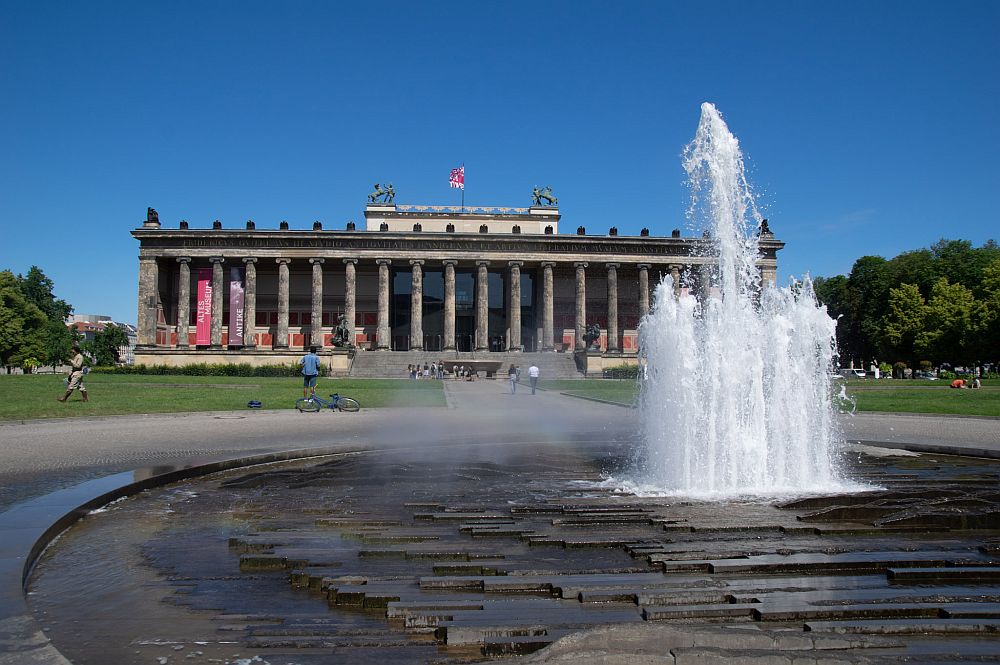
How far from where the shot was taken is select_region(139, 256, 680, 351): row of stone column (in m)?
75.0

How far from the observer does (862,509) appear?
8258mm

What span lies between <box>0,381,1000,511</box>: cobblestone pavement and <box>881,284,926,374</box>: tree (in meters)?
55.2

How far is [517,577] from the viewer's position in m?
5.78

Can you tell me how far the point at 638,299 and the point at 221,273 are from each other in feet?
143

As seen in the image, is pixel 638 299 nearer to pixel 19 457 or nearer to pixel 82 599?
pixel 19 457

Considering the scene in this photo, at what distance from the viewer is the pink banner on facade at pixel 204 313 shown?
72.9 metres

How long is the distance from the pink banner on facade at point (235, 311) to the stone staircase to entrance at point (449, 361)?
13.6 m

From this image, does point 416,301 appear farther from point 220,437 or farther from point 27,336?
point 220,437

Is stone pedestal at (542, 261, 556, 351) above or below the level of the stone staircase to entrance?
above

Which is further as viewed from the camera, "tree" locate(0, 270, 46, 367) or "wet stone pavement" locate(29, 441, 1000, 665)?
"tree" locate(0, 270, 46, 367)

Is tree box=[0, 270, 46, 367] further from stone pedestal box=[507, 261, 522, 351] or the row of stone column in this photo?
stone pedestal box=[507, 261, 522, 351]

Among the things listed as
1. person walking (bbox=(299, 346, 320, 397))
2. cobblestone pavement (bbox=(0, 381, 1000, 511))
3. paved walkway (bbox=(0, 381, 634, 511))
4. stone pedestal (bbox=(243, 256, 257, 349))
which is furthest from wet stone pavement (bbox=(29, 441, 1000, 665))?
stone pedestal (bbox=(243, 256, 257, 349))

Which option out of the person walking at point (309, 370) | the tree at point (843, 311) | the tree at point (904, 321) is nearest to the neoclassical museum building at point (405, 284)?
the tree at point (904, 321)

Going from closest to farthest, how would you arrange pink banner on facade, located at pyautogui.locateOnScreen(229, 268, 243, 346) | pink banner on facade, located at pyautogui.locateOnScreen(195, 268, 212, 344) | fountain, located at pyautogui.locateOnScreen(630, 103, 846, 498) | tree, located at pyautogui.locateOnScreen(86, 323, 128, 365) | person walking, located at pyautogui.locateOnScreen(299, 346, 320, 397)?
1. fountain, located at pyautogui.locateOnScreen(630, 103, 846, 498)
2. person walking, located at pyautogui.locateOnScreen(299, 346, 320, 397)
3. pink banner on facade, located at pyautogui.locateOnScreen(195, 268, 212, 344)
4. pink banner on facade, located at pyautogui.locateOnScreen(229, 268, 243, 346)
5. tree, located at pyautogui.locateOnScreen(86, 323, 128, 365)
